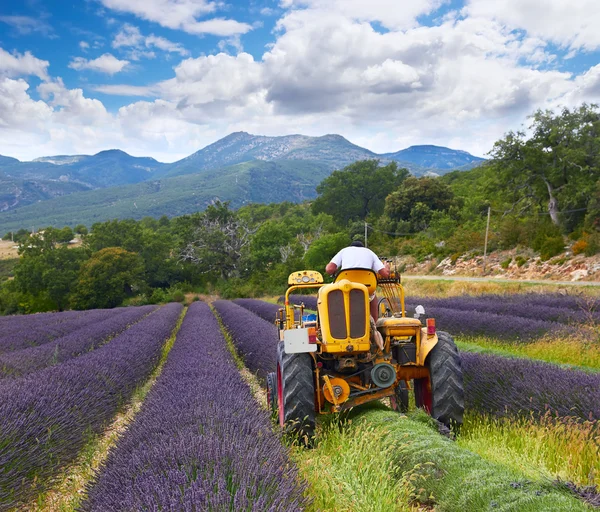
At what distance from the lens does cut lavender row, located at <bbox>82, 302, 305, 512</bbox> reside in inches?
81.7

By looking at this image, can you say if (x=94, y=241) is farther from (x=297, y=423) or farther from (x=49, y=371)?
(x=297, y=423)

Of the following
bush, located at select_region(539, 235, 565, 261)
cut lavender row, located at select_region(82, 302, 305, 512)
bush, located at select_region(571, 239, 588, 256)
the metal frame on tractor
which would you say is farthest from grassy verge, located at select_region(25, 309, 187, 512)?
bush, located at select_region(539, 235, 565, 261)

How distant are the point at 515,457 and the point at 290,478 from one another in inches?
71.0

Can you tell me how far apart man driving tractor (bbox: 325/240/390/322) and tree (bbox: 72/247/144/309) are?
129 ft

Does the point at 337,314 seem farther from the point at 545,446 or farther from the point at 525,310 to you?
the point at 525,310

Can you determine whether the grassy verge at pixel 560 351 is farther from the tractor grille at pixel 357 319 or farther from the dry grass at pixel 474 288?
the dry grass at pixel 474 288

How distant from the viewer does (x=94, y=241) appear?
49375mm

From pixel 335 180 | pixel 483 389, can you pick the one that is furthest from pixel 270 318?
pixel 335 180

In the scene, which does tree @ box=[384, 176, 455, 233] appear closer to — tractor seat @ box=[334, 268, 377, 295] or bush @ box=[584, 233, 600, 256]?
bush @ box=[584, 233, 600, 256]

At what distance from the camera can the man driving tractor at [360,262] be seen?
14.8ft

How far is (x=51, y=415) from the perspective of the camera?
14.9 feet

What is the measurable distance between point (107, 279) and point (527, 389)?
40.7 m

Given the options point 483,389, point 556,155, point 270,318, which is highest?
point 556,155

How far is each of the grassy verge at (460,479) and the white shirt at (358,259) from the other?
141cm
